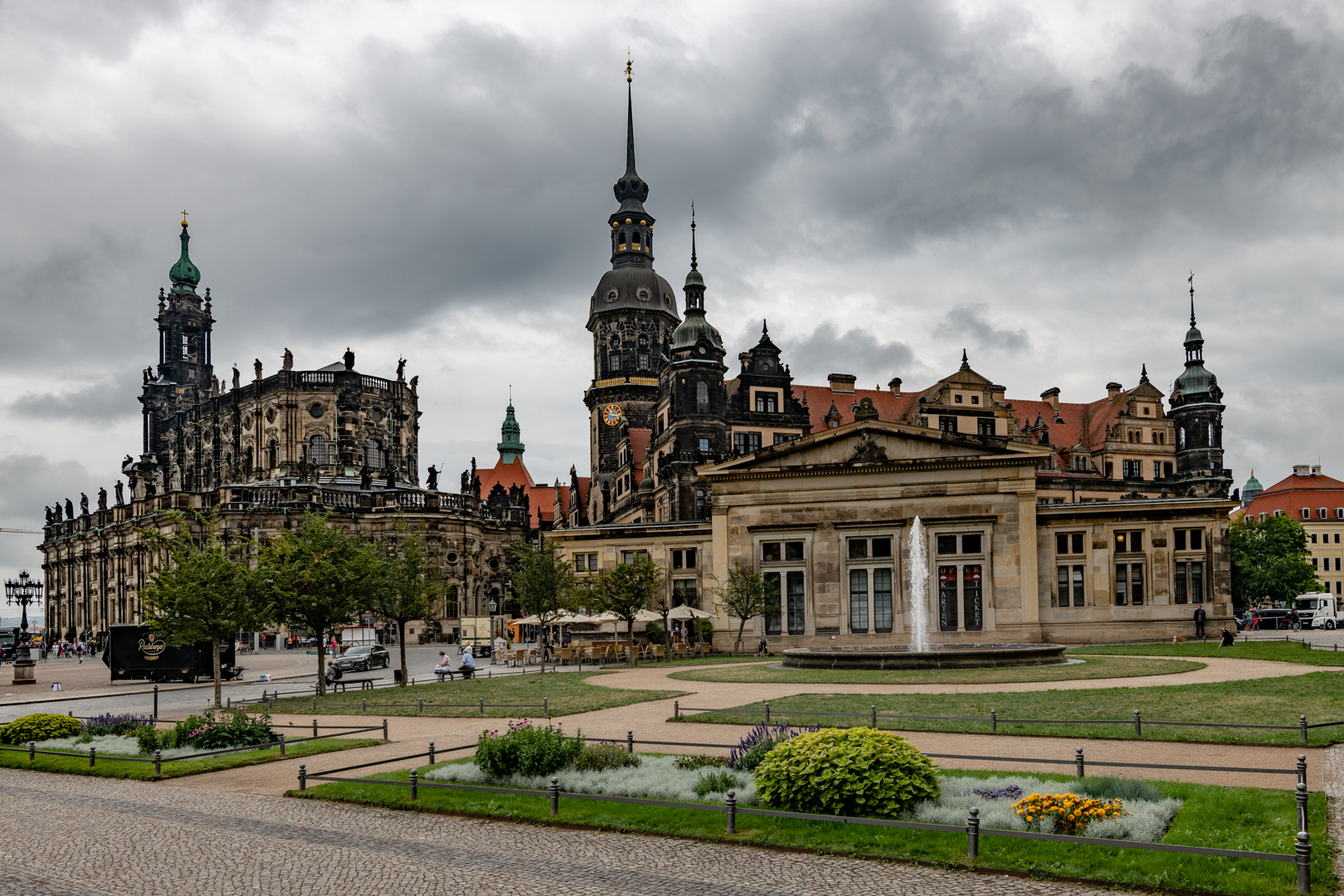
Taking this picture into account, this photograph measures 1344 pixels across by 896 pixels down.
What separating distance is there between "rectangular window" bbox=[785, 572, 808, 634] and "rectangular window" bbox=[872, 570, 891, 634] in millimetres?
3850

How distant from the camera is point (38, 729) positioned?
25219 millimetres

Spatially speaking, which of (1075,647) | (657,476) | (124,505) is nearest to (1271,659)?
(1075,647)

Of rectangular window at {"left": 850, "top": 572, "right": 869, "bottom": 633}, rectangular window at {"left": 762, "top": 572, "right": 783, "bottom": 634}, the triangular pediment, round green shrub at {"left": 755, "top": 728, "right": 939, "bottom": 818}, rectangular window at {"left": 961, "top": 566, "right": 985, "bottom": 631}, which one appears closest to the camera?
round green shrub at {"left": 755, "top": 728, "right": 939, "bottom": 818}

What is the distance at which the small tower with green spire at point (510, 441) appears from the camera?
195250 mm

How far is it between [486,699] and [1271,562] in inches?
3614

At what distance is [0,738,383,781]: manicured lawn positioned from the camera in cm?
2111

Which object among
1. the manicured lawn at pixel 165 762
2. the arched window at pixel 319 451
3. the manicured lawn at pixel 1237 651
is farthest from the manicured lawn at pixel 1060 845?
the arched window at pixel 319 451

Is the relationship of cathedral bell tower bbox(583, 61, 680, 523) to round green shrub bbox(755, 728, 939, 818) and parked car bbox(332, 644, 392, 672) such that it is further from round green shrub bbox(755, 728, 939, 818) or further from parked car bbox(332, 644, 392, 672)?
round green shrub bbox(755, 728, 939, 818)

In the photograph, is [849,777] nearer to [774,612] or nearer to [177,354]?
[774,612]

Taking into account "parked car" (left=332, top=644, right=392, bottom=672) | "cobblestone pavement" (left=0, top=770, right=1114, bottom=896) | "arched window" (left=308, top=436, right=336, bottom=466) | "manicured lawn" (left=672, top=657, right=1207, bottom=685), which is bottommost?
"parked car" (left=332, top=644, right=392, bottom=672)

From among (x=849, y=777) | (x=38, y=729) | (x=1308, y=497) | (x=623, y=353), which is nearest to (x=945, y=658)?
(x=849, y=777)

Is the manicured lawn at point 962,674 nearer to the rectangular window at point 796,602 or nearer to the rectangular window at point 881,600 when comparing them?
the rectangular window at point 881,600

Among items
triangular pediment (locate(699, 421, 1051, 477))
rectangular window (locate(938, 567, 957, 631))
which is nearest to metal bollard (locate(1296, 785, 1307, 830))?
triangular pediment (locate(699, 421, 1051, 477))

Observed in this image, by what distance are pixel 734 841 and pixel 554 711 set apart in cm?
1518
